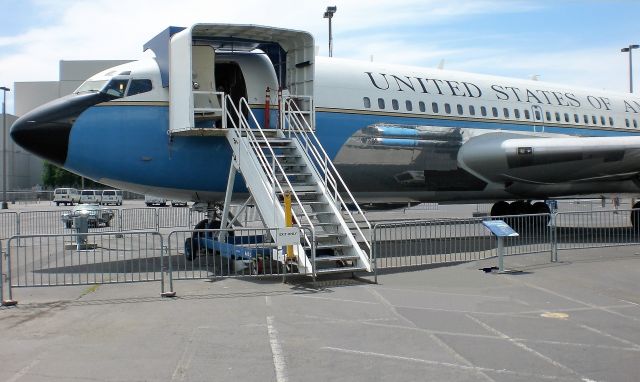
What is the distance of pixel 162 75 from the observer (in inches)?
492

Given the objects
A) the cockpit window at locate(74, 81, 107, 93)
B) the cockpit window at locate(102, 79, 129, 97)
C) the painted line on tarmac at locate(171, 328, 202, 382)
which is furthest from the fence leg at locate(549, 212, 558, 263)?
the cockpit window at locate(74, 81, 107, 93)

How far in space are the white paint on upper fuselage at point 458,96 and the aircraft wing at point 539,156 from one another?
1.00 metres

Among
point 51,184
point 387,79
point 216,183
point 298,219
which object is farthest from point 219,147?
point 51,184

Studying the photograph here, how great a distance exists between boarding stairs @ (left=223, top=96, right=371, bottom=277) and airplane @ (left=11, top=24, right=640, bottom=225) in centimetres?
47

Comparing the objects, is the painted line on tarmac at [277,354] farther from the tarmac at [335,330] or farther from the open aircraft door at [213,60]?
the open aircraft door at [213,60]

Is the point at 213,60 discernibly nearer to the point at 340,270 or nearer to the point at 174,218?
the point at 340,270

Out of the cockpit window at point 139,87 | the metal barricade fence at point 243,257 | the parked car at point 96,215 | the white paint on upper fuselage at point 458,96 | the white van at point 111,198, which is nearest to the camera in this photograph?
the metal barricade fence at point 243,257

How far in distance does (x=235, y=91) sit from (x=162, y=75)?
1855 mm

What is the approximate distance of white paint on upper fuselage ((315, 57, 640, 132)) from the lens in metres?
14.3

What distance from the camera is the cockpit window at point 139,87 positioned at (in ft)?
40.1

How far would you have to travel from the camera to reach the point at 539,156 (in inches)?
634

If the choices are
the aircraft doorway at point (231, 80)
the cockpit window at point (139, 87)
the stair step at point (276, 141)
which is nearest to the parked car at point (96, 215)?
the aircraft doorway at point (231, 80)

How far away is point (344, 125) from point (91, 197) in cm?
4922

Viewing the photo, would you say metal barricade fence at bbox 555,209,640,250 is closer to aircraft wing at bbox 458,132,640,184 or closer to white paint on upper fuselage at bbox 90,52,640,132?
aircraft wing at bbox 458,132,640,184
